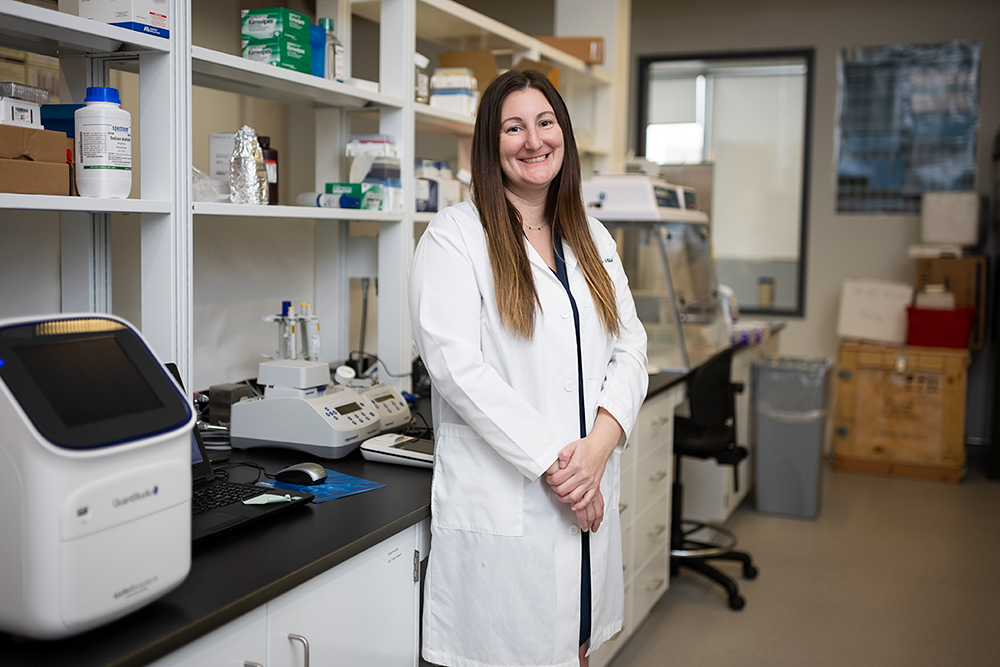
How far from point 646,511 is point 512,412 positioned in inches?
55.6

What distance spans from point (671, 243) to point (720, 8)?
294cm

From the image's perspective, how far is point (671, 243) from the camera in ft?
11.0

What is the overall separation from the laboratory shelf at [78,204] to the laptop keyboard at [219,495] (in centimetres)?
55

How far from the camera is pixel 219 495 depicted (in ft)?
5.03

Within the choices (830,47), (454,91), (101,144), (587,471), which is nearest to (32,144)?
(101,144)

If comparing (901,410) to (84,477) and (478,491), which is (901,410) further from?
(84,477)

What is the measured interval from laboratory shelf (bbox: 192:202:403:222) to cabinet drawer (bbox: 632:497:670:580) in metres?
1.23

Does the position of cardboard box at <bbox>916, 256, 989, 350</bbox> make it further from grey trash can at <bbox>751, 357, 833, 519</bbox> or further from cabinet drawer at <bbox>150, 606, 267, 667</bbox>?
cabinet drawer at <bbox>150, 606, 267, 667</bbox>

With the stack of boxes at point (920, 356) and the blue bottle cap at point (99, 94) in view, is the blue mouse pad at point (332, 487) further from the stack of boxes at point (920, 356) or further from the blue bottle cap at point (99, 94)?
the stack of boxes at point (920, 356)

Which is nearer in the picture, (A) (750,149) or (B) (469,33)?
(B) (469,33)

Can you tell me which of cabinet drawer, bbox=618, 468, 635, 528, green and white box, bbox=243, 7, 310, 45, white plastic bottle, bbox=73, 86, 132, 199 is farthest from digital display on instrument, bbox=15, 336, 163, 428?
cabinet drawer, bbox=618, 468, 635, 528

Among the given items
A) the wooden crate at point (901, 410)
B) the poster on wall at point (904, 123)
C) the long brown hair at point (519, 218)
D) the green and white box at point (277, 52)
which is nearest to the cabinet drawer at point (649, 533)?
the long brown hair at point (519, 218)

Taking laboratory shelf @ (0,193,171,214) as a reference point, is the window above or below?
above

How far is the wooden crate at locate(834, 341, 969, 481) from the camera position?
478 centimetres
